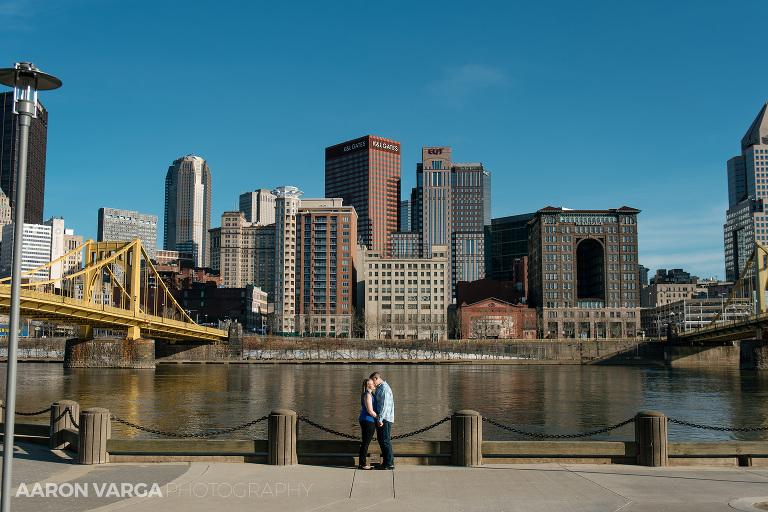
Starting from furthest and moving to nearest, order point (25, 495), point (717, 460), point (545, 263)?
point (545, 263) → point (717, 460) → point (25, 495)

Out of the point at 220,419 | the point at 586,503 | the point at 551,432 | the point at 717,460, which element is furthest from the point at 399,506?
the point at 220,419

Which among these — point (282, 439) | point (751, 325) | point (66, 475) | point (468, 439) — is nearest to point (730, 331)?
point (751, 325)

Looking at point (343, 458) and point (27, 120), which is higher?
point (27, 120)

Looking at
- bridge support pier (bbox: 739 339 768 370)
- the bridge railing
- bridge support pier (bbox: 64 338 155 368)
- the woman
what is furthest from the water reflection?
bridge support pier (bbox: 739 339 768 370)

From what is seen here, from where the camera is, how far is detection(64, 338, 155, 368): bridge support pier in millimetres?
105250

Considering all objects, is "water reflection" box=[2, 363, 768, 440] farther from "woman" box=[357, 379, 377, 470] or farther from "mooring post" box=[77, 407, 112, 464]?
"woman" box=[357, 379, 377, 470]

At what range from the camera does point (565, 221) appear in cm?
19850

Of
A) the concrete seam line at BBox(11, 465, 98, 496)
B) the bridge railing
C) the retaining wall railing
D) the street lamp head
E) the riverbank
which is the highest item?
the street lamp head

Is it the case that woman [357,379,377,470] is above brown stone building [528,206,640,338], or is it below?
below

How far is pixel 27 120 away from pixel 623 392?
203 ft

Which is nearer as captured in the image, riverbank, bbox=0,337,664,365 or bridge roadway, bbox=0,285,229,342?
bridge roadway, bbox=0,285,229,342

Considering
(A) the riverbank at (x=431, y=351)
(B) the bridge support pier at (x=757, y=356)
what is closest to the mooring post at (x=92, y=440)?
(A) the riverbank at (x=431, y=351)

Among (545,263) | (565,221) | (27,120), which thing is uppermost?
(565,221)

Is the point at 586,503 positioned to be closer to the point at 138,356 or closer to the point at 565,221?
the point at 138,356
